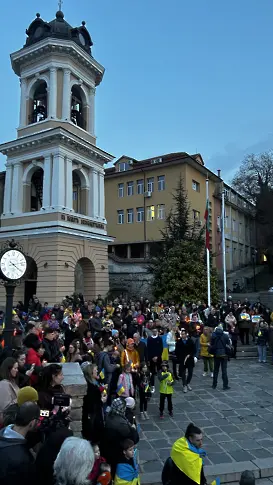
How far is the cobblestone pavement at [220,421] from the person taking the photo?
635 centimetres

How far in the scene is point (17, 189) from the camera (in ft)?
84.5

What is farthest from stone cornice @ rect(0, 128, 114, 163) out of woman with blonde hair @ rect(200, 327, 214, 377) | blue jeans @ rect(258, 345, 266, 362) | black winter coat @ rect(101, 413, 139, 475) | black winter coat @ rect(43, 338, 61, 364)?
black winter coat @ rect(101, 413, 139, 475)

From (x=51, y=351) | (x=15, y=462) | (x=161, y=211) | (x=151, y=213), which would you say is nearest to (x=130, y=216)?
(x=151, y=213)

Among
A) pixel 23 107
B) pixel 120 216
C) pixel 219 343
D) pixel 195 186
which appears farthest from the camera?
pixel 120 216

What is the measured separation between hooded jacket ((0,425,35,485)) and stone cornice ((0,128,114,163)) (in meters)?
22.6

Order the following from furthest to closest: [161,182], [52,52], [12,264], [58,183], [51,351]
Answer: [161,182] < [52,52] < [58,183] < [12,264] < [51,351]

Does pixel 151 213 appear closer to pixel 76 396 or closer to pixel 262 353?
pixel 262 353

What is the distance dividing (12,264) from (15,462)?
5248 millimetres

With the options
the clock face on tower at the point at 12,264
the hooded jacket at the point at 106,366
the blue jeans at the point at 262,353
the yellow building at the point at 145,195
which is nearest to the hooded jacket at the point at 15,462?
the hooded jacket at the point at 106,366

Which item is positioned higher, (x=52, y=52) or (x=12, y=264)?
(x=52, y=52)

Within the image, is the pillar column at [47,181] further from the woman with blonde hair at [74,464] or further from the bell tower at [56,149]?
the woman with blonde hair at [74,464]

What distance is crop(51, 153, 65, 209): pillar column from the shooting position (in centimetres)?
2350

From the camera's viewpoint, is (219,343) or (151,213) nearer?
(219,343)

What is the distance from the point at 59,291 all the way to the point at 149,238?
48.3 feet
